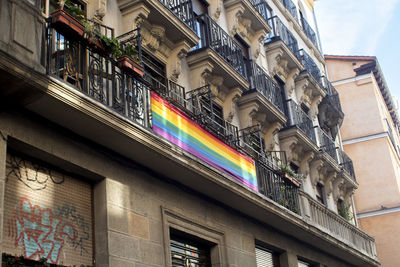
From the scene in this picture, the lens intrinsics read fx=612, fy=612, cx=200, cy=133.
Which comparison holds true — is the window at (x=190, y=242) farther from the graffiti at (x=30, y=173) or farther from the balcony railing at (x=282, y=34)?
the balcony railing at (x=282, y=34)

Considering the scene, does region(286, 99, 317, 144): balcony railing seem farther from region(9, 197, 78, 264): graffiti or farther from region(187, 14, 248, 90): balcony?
region(9, 197, 78, 264): graffiti

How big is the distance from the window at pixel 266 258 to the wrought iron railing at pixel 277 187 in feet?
4.51

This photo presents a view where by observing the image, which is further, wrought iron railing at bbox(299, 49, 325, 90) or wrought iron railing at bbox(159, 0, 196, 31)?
wrought iron railing at bbox(299, 49, 325, 90)

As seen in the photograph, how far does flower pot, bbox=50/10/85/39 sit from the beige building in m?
25.3

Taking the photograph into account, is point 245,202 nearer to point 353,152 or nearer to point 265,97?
point 265,97

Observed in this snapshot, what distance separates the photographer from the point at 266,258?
653 inches

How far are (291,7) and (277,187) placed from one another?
557 inches

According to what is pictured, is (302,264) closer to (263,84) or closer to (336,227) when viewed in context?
(336,227)

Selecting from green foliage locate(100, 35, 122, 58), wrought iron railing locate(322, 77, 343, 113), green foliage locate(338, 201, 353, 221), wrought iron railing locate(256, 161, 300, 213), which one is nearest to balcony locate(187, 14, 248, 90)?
wrought iron railing locate(256, 161, 300, 213)

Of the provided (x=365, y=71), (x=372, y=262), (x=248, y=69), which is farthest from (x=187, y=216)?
(x=365, y=71)

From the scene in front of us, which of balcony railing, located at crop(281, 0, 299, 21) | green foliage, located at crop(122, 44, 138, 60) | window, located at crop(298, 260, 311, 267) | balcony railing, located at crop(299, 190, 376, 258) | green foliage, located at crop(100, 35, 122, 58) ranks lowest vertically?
window, located at crop(298, 260, 311, 267)

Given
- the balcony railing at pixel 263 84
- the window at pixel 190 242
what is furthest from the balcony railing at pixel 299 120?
the window at pixel 190 242

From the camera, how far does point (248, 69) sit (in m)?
20.6

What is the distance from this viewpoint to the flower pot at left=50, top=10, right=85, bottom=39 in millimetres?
9969
